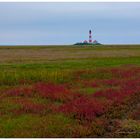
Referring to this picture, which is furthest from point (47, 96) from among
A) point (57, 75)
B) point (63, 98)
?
point (57, 75)

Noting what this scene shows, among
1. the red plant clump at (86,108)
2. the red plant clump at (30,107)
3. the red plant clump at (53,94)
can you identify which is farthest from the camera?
the red plant clump at (53,94)

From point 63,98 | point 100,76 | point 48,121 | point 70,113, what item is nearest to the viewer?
point 48,121

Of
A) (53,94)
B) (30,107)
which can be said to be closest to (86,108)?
(30,107)

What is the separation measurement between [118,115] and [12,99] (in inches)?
201

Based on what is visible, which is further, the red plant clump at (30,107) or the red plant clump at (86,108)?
the red plant clump at (30,107)

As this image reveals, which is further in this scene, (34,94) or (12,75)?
(12,75)

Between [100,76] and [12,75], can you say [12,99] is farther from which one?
[100,76]

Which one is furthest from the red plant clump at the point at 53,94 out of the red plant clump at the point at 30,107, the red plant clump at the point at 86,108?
the red plant clump at the point at 30,107

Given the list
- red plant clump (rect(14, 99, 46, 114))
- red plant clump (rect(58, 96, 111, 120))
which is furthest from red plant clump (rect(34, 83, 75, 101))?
red plant clump (rect(14, 99, 46, 114))

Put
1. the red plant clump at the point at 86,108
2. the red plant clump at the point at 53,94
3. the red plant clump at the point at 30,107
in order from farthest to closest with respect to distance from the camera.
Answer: the red plant clump at the point at 53,94
the red plant clump at the point at 30,107
the red plant clump at the point at 86,108

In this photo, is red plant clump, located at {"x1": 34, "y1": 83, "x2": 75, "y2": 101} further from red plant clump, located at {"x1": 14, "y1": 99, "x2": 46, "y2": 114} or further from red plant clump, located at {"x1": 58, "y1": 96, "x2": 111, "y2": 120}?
red plant clump, located at {"x1": 14, "y1": 99, "x2": 46, "y2": 114}

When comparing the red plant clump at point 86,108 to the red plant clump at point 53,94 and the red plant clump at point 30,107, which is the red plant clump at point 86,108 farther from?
the red plant clump at point 53,94

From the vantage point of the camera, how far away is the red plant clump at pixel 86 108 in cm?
1229

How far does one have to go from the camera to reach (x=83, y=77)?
86.1 ft
